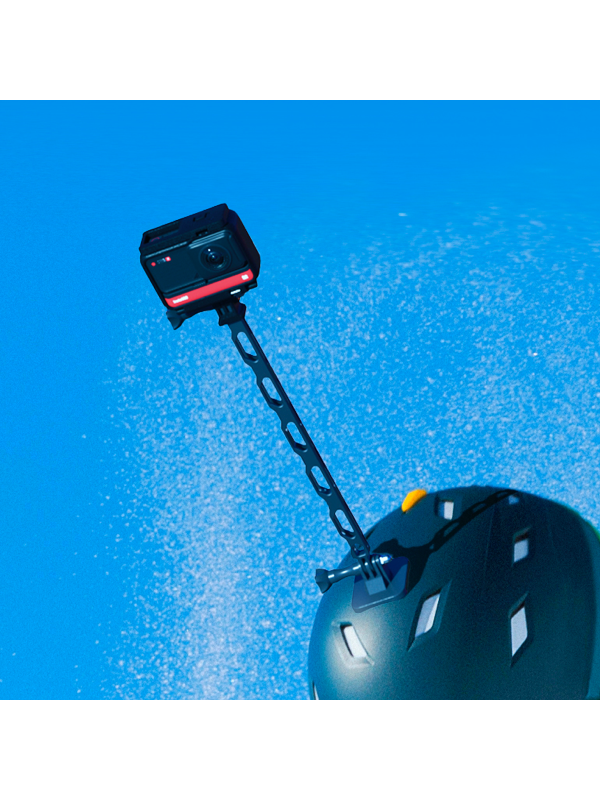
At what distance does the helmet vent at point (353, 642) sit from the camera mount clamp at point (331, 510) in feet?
0.27

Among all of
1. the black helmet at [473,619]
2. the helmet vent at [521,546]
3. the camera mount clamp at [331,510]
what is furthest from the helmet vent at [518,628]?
the camera mount clamp at [331,510]

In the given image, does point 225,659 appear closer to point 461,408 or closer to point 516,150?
point 461,408

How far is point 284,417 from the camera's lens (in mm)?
1482

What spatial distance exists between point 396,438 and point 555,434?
2.69 ft

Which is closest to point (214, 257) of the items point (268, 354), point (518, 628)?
point (518, 628)

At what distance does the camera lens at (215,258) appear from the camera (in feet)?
4.38

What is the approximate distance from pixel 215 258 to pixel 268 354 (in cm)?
248

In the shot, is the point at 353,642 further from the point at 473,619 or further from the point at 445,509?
the point at 445,509

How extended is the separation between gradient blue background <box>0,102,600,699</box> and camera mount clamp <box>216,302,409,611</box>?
1.64 metres

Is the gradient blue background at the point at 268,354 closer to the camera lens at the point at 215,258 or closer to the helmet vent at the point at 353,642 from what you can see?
the helmet vent at the point at 353,642

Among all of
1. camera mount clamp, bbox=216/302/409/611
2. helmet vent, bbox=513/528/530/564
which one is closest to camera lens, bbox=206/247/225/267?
camera mount clamp, bbox=216/302/409/611

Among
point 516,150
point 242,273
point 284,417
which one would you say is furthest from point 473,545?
point 516,150

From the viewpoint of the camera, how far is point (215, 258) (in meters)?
1.35

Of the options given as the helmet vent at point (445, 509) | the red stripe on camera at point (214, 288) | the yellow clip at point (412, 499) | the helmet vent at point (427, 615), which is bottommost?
the helmet vent at point (427, 615)
